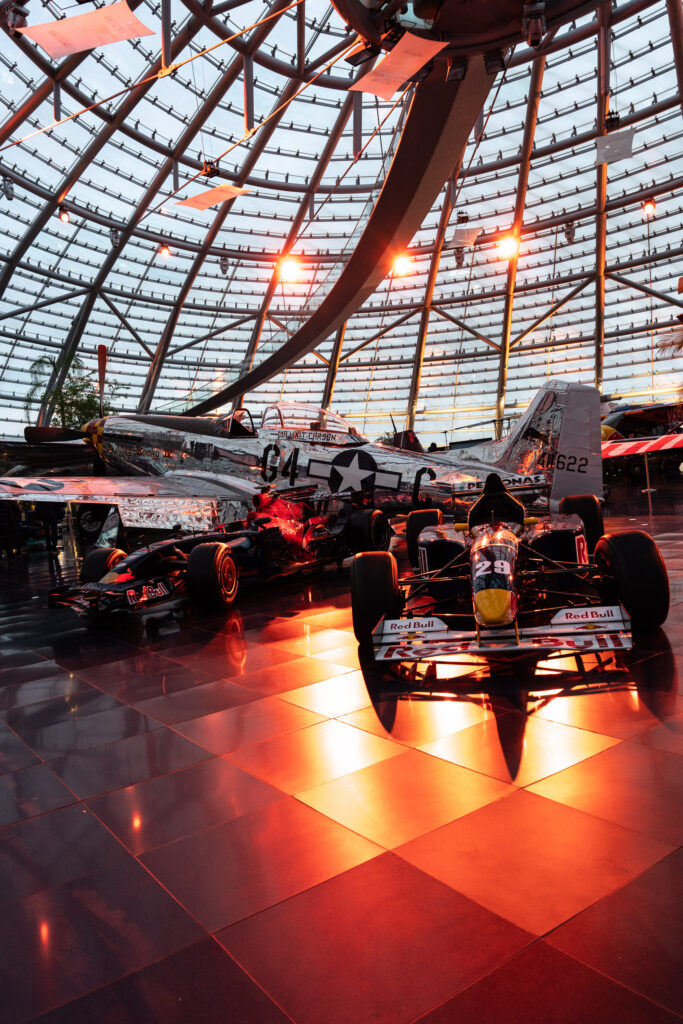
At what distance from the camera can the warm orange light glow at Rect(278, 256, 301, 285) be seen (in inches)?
1287

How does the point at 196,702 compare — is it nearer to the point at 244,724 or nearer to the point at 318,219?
the point at 244,724

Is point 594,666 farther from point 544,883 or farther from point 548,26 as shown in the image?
point 548,26

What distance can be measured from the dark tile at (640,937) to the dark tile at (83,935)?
130 centimetres

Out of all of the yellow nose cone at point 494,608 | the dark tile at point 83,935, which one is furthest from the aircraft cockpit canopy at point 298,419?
the dark tile at point 83,935

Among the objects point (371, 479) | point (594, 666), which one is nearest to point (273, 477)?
point (371, 479)

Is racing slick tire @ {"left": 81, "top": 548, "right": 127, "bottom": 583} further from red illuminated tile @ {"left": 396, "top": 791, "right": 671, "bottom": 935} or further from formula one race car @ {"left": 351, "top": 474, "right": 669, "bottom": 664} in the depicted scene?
red illuminated tile @ {"left": 396, "top": 791, "right": 671, "bottom": 935}

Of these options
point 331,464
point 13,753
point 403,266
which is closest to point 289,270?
point 403,266

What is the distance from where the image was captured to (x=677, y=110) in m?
24.7

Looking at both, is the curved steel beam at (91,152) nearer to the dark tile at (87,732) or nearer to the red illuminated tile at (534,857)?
the dark tile at (87,732)

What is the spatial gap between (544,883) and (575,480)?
373 inches

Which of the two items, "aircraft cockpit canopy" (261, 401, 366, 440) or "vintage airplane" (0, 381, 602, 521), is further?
"aircraft cockpit canopy" (261, 401, 366, 440)

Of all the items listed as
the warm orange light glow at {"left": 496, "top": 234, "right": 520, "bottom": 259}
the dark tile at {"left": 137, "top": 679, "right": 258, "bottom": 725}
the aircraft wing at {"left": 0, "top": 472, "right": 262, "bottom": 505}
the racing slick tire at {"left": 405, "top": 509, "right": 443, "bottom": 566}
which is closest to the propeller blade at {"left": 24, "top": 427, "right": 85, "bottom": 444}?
the aircraft wing at {"left": 0, "top": 472, "right": 262, "bottom": 505}

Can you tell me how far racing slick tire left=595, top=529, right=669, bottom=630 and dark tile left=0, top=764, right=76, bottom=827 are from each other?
160 inches

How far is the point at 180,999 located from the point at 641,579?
4254 millimetres
